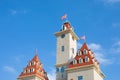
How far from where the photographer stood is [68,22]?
3541 inches

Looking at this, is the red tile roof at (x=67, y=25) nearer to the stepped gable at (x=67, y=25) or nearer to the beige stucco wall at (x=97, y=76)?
the stepped gable at (x=67, y=25)

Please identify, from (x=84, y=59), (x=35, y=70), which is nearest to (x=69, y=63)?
(x=84, y=59)

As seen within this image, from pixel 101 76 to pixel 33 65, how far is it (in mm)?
21176

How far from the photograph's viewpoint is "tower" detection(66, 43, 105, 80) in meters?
72.4

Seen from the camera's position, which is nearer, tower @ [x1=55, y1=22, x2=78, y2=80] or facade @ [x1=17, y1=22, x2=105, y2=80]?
facade @ [x1=17, y1=22, x2=105, y2=80]

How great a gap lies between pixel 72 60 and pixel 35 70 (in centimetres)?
1154

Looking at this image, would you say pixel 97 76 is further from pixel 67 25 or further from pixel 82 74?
pixel 67 25

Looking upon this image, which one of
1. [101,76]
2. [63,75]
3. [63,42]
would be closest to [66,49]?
[63,42]

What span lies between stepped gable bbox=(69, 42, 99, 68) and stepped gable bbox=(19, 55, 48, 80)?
11.4 m

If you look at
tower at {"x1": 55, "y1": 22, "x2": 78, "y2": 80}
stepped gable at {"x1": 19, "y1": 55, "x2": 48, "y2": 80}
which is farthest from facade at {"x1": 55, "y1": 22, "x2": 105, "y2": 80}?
stepped gable at {"x1": 19, "y1": 55, "x2": 48, "y2": 80}

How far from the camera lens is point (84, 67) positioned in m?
73.4

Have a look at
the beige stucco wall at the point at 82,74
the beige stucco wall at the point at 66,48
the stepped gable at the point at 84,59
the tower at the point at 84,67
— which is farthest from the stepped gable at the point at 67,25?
the beige stucco wall at the point at 82,74

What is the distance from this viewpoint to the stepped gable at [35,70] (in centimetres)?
8200

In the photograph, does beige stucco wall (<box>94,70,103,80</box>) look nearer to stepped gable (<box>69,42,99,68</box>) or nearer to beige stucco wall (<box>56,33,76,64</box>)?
stepped gable (<box>69,42,99,68</box>)
